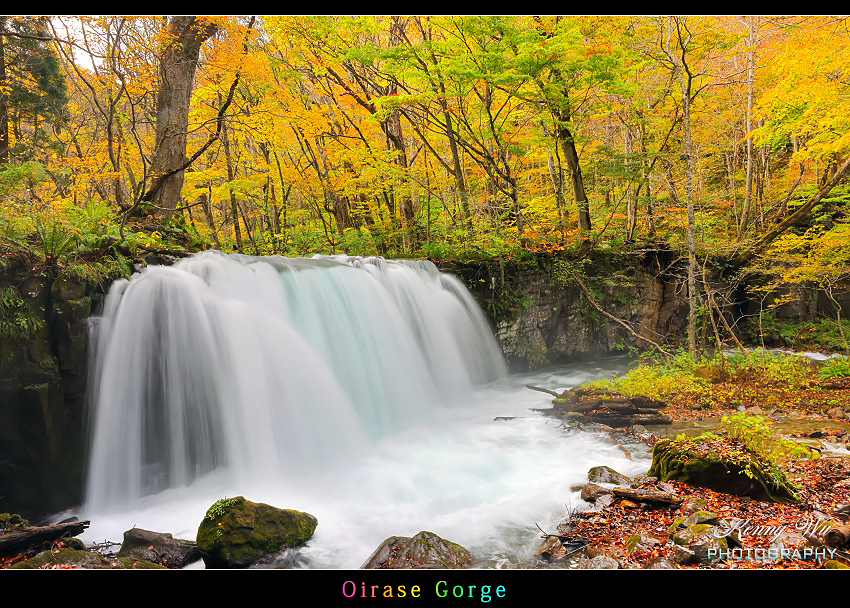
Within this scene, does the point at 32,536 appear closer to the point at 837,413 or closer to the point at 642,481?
the point at 642,481

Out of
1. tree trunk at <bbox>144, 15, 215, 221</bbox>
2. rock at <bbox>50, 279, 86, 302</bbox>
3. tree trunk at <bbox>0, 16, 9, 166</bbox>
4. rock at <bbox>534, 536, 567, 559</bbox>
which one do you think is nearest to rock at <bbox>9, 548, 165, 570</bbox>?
rock at <bbox>50, 279, 86, 302</bbox>

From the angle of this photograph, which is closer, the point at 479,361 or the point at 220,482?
the point at 220,482

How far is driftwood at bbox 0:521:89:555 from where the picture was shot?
3.95 metres

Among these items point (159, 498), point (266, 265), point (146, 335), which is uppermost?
point (266, 265)

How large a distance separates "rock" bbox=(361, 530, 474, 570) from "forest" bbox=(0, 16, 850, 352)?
5208 millimetres

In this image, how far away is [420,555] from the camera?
3.72 meters

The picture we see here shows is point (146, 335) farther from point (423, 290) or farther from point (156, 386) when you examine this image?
point (423, 290)

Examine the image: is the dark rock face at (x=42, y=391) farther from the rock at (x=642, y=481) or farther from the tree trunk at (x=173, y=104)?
the rock at (x=642, y=481)

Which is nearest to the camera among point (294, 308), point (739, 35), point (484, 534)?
point (484, 534)

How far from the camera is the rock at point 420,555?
368 centimetres

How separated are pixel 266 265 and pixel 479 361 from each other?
589 centimetres
